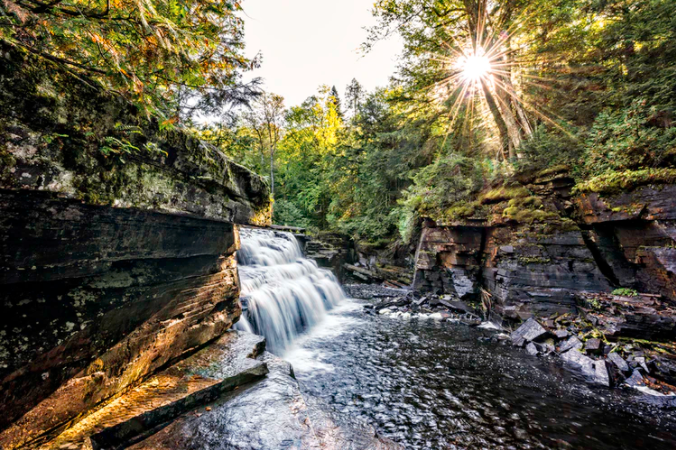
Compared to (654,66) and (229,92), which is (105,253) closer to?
(229,92)

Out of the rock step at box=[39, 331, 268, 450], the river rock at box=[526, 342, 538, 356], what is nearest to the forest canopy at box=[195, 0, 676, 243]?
the river rock at box=[526, 342, 538, 356]

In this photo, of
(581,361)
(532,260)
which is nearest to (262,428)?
(581,361)

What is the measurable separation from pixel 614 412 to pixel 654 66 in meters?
9.51

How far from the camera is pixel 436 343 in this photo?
672 centimetres

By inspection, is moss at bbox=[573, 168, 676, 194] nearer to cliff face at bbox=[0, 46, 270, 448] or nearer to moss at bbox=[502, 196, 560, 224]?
moss at bbox=[502, 196, 560, 224]

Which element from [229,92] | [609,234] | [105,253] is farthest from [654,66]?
[105,253]

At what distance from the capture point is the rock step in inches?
79.9

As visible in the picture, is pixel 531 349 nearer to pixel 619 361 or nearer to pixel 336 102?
pixel 619 361

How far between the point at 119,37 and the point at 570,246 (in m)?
10.1

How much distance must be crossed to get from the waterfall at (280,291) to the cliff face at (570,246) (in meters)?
6.30

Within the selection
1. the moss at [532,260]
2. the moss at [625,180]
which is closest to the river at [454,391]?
the moss at [532,260]

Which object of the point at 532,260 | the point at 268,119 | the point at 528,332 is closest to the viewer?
the point at 528,332

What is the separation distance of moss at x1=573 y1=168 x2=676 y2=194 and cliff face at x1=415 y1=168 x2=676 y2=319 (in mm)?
144

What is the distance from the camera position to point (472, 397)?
4.41 metres
